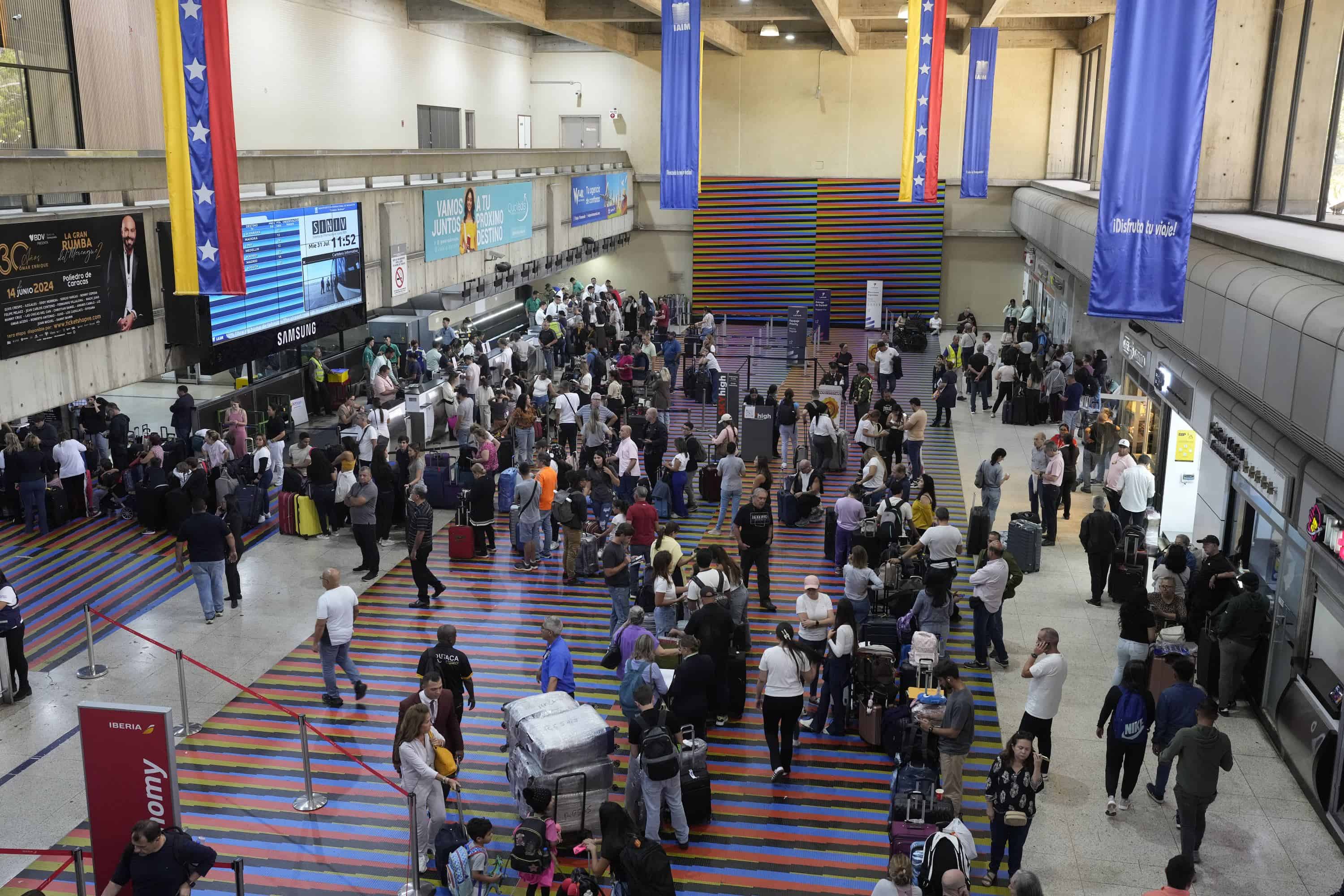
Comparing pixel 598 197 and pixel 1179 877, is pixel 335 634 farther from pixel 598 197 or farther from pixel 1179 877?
pixel 598 197

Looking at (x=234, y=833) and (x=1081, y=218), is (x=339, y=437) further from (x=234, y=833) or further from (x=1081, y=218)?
(x=1081, y=218)

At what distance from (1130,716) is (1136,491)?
5.94 metres

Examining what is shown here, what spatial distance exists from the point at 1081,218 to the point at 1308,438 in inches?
460

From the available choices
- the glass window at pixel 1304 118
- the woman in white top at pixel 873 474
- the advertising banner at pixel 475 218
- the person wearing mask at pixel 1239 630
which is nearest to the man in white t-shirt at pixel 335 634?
the woman in white top at pixel 873 474

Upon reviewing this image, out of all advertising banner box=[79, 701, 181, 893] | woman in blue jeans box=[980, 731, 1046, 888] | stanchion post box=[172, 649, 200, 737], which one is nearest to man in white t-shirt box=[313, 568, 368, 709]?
stanchion post box=[172, 649, 200, 737]

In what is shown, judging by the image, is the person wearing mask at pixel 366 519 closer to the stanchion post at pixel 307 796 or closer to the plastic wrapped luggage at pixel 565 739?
the stanchion post at pixel 307 796

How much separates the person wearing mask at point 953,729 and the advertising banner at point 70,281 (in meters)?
8.80

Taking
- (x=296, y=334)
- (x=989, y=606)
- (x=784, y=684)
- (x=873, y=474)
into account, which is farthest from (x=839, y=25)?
(x=784, y=684)

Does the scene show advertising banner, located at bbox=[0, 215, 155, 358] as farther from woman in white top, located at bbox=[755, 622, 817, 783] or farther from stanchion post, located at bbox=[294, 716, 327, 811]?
woman in white top, located at bbox=[755, 622, 817, 783]

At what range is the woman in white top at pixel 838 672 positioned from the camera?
9117mm

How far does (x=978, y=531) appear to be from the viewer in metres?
13.3

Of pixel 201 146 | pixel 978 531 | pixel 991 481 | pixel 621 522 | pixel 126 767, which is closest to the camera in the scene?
pixel 126 767

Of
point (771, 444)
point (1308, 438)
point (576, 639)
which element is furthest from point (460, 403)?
point (1308, 438)

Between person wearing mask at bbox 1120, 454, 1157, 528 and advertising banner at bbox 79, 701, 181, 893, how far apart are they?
34.0ft
